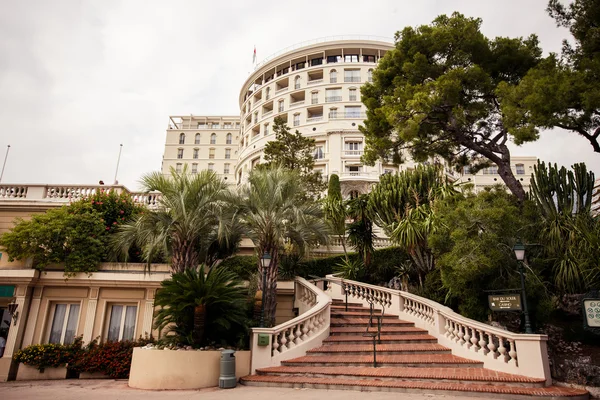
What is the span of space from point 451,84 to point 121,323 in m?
13.3

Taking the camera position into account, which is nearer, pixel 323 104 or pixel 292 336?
pixel 292 336

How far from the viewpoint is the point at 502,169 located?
41.1ft

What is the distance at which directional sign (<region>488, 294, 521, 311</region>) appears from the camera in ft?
26.5

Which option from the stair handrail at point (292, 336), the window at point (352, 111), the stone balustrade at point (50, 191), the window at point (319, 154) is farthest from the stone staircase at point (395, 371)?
the window at point (352, 111)

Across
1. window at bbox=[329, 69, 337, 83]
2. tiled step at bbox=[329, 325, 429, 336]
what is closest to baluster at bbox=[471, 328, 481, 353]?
tiled step at bbox=[329, 325, 429, 336]

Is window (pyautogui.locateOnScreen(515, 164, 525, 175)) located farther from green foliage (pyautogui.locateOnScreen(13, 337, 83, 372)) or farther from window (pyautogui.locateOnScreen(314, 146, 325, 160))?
green foliage (pyautogui.locateOnScreen(13, 337, 83, 372))

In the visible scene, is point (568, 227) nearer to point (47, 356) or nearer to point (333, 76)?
point (47, 356)

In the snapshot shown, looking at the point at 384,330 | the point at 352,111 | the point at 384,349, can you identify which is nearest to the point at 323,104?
the point at 352,111

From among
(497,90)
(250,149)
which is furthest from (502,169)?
(250,149)

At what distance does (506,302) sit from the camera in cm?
825

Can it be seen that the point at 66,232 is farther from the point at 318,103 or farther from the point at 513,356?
the point at 318,103

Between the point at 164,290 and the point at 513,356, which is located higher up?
the point at 164,290

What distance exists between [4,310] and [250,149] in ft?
116

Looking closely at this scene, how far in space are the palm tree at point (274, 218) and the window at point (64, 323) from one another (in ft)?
20.5
